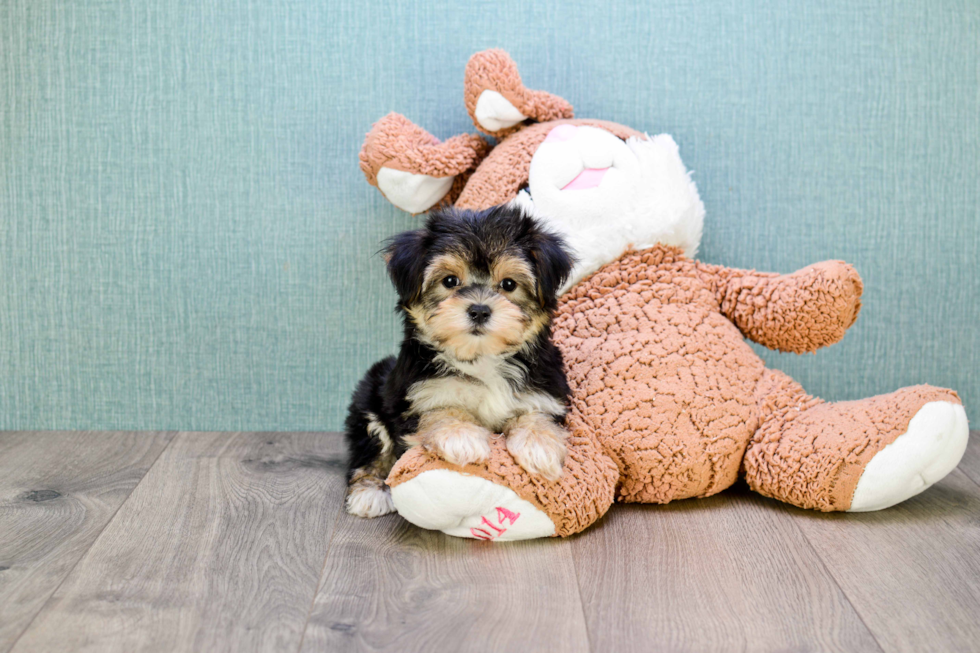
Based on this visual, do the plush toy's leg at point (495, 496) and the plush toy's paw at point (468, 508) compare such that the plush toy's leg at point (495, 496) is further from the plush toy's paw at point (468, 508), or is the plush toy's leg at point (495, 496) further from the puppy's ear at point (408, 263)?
the puppy's ear at point (408, 263)

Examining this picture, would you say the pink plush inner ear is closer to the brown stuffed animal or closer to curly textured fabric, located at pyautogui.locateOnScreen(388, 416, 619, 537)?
the brown stuffed animal

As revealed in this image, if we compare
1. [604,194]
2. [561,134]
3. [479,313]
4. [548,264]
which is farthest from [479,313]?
[561,134]

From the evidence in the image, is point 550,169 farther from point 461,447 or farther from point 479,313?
point 461,447

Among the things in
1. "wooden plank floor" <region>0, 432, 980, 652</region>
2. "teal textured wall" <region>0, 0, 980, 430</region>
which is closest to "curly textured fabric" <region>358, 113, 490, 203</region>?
"teal textured wall" <region>0, 0, 980, 430</region>

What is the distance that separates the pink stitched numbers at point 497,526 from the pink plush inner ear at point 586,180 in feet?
3.25

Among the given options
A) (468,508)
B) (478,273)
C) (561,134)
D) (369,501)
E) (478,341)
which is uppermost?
(561,134)

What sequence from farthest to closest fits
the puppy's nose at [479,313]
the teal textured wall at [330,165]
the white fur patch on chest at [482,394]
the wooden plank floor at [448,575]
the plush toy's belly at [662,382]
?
the teal textured wall at [330,165], the plush toy's belly at [662,382], the white fur patch on chest at [482,394], the puppy's nose at [479,313], the wooden plank floor at [448,575]

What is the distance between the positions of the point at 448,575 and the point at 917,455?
4.18 ft

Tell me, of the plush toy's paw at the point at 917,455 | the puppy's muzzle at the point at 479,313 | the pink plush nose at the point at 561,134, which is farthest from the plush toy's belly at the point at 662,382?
the puppy's muzzle at the point at 479,313

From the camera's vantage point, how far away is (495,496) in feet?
6.50

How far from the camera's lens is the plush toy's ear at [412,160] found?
254 centimetres

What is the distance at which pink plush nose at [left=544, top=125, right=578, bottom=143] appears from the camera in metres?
2.45

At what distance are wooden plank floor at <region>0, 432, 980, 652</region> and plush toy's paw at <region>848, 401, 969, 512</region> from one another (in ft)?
0.37

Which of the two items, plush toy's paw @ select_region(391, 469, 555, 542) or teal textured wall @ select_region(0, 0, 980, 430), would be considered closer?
plush toy's paw @ select_region(391, 469, 555, 542)
